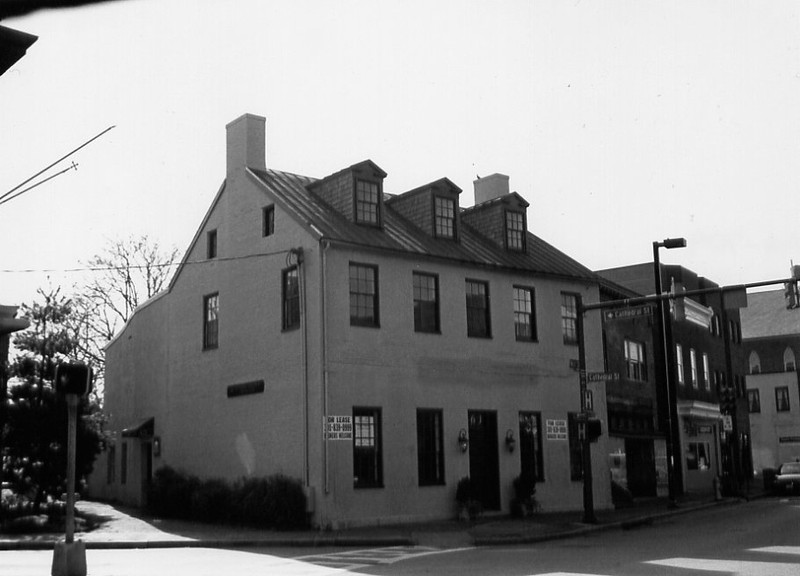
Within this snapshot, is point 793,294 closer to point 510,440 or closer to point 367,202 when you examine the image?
point 510,440

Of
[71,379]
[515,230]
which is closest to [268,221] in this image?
[515,230]

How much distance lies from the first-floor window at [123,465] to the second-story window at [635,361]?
1885 centimetres

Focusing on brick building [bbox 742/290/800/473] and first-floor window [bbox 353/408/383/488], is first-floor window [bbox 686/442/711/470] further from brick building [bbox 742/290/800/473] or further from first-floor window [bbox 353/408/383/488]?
brick building [bbox 742/290/800/473]

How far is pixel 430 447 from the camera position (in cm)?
2548

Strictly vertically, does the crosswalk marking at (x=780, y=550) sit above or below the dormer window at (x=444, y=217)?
below

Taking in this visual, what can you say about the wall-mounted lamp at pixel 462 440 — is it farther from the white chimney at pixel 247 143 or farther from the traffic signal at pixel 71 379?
the traffic signal at pixel 71 379

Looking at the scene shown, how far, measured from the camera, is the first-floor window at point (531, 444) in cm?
2780

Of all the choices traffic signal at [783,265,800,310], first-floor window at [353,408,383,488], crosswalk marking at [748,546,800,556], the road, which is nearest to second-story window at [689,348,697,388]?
the road

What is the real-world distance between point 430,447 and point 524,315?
570 centimetres

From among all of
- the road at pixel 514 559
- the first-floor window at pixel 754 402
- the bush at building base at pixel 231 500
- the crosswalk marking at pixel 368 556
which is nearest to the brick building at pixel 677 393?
the road at pixel 514 559

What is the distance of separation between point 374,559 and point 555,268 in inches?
597

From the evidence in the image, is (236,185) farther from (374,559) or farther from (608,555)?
(608,555)

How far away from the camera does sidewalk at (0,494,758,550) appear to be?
790 inches

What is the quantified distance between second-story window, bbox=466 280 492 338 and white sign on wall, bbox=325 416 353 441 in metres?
5.39
